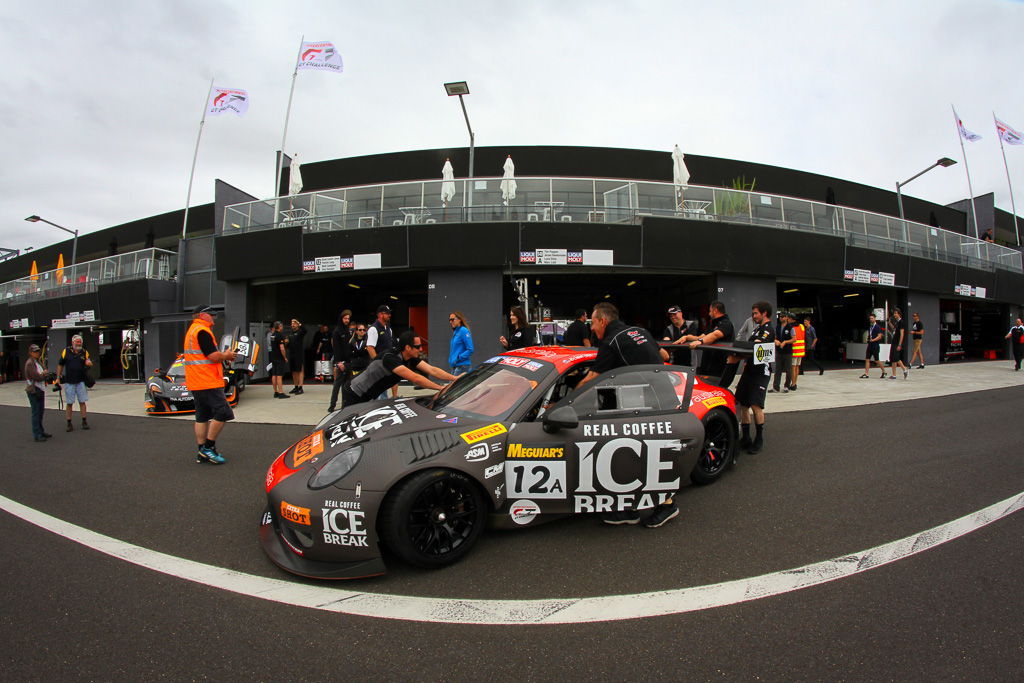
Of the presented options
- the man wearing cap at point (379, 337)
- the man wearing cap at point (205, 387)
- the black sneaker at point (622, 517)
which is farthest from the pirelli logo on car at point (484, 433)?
the man wearing cap at point (379, 337)

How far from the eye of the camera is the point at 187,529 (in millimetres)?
3262

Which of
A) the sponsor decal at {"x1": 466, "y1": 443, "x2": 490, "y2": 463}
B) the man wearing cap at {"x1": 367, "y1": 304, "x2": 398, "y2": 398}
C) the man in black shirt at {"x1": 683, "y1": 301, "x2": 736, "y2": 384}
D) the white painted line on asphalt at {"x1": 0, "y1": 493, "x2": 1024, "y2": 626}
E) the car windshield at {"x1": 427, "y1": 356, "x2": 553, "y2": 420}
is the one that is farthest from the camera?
the man wearing cap at {"x1": 367, "y1": 304, "x2": 398, "y2": 398}

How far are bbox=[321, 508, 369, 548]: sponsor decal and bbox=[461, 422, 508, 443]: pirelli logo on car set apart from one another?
28.5 inches

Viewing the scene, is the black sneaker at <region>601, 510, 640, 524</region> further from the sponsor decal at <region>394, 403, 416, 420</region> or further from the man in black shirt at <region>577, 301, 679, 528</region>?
the sponsor decal at <region>394, 403, 416, 420</region>

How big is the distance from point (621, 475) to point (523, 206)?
33.0 feet

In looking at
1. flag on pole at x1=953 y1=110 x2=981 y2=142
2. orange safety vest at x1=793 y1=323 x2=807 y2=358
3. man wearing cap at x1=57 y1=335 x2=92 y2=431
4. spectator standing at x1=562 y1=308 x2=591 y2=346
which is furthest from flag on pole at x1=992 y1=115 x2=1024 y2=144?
man wearing cap at x1=57 y1=335 x2=92 y2=431

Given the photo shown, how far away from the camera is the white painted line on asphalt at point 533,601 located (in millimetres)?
2201

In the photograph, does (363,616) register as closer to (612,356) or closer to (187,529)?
(187,529)

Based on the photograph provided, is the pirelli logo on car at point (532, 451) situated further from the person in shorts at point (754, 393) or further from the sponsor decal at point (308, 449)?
the person in shorts at point (754, 393)

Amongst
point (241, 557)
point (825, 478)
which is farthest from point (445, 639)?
point (825, 478)

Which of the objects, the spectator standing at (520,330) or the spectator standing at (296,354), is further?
the spectator standing at (296,354)

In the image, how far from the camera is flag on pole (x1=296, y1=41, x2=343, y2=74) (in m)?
17.3

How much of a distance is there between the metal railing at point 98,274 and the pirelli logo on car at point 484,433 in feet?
59.9

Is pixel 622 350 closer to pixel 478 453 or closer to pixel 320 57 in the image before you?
pixel 478 453
